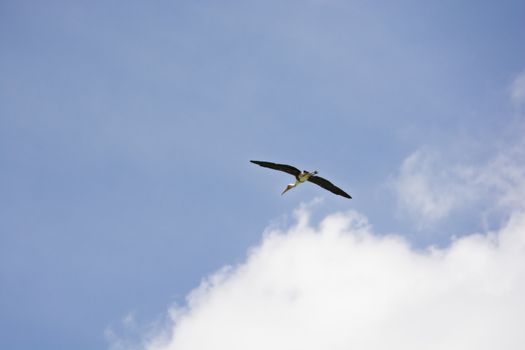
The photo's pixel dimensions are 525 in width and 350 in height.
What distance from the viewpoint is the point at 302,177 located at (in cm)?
4853

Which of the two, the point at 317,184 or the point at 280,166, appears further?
the point at 317,184

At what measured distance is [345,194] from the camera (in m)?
50.3

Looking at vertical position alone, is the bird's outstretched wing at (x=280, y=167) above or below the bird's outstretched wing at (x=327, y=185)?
below

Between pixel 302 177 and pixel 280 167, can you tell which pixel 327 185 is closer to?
pixel 302 177

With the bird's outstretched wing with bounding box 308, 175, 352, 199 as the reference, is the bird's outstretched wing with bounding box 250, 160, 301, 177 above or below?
below

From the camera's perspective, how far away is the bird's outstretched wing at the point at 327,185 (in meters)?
→ 49.1

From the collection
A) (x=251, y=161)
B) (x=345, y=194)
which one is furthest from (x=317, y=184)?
(x=251, y=161)

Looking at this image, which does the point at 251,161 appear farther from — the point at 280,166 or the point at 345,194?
the point at 345,194

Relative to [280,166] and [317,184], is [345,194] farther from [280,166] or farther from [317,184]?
[280,166]

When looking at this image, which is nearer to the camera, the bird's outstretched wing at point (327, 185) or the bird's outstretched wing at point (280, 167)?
the bird's outstretched wing at point (280, 167)

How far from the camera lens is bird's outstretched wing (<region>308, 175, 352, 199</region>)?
161 ft

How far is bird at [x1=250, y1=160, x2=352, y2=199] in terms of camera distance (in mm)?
46188

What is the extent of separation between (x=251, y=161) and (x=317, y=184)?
681cm

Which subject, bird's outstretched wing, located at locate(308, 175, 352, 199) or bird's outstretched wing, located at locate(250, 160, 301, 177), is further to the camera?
bird's outstretched wing, located at locate(308, 175, 352, 199)
